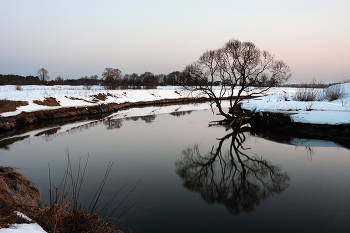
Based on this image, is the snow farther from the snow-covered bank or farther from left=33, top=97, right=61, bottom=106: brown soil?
left=33, top=97, right=61, bottom=106: brown soil

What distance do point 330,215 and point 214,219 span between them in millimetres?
2742

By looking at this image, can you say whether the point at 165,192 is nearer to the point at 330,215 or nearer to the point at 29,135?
the point at 330,215

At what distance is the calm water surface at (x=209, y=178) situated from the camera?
5.37m

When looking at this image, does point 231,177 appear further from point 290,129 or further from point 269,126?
point 269,126

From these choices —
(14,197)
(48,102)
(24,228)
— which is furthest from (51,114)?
(24,228)

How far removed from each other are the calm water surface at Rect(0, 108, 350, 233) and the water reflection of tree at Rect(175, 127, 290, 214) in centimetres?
3

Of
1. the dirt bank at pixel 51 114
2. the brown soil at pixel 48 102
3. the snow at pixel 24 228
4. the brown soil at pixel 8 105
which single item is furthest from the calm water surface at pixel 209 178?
the brown soil at pixel 48 102

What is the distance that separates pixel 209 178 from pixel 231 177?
76cm

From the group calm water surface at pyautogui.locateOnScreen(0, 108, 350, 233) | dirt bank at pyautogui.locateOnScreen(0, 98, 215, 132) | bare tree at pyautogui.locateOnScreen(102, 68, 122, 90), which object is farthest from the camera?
bare tree at pyautogui.locateOnScreen(102, 68, 122, 90)

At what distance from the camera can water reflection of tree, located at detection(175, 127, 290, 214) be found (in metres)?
6.49

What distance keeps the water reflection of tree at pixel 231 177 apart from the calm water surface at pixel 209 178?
0.03m

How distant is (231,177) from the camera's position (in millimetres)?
7949

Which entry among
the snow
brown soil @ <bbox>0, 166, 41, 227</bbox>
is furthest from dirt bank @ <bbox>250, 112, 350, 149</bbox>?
the snow

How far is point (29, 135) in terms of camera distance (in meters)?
14.4
